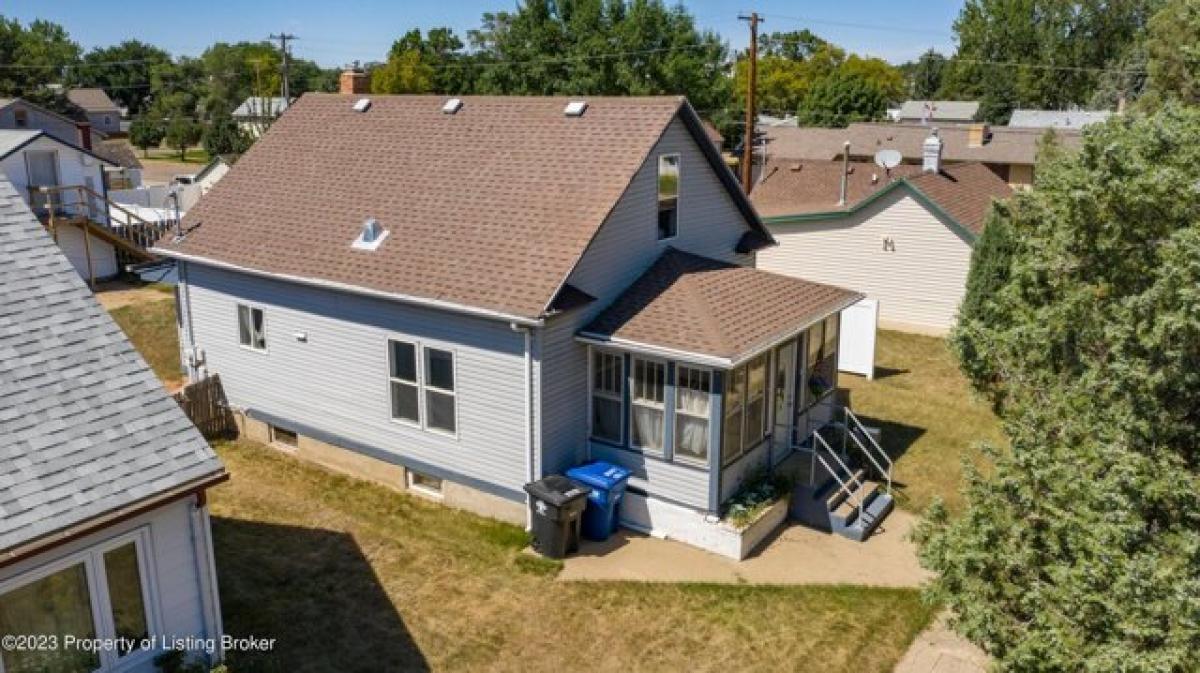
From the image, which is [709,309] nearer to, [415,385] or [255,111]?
[415,385]

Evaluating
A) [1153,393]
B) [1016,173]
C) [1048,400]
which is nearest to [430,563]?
[1048,400]

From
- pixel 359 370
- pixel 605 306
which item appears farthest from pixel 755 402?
pixel 359 370

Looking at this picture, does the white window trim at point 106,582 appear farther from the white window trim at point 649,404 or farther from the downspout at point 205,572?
the white window trim at point 649,404

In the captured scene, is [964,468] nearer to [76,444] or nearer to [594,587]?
[594,587]

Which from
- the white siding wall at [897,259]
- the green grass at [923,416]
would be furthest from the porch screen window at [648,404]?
the white siding wall at [897,259]

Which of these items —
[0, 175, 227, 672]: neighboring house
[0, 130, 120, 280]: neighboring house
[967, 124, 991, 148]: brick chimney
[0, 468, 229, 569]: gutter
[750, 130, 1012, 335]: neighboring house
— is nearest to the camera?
[0, 468, 229, 569]: gutter

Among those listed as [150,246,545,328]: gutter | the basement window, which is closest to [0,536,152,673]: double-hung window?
[150,246,545,328]: gutter

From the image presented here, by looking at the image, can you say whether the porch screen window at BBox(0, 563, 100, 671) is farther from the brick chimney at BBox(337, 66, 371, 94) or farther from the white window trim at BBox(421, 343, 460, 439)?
the brick chimney at BBox(337, 66, 371, 94)
